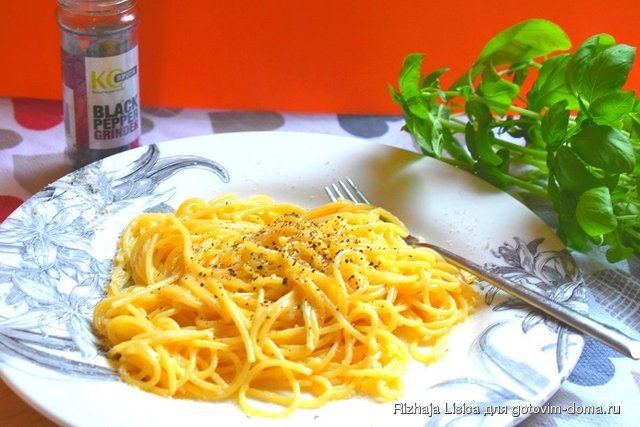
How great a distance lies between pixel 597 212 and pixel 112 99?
1.12 metres

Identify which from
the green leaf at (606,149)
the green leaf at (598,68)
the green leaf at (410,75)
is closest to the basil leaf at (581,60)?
the green leaf at (598,68)

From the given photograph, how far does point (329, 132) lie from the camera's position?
8.20 feet

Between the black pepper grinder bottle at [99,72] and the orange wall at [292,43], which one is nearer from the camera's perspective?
the black pepper grinder bottle at [99,72]

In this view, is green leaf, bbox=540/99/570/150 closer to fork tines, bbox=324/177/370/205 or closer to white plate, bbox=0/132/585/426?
white plate, bbox=0/132/585/426

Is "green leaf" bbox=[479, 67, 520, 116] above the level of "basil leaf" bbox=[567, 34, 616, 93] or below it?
below

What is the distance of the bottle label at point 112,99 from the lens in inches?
79.5

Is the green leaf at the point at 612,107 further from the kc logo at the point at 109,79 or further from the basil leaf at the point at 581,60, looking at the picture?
the kc logo at the point at 109,79

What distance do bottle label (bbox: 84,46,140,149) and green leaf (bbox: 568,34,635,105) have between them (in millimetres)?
1001

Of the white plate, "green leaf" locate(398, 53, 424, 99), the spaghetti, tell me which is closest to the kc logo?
the white plate

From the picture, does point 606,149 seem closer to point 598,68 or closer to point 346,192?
point 598,68

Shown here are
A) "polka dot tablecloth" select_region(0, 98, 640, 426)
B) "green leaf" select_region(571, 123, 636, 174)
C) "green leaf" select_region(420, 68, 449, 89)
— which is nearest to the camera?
"polka dot tablecloth" select_region(0, 98, 640, 426)

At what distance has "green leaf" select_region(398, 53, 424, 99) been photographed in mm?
1960

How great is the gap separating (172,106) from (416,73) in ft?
2.83

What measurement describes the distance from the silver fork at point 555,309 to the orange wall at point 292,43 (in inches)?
32.6
